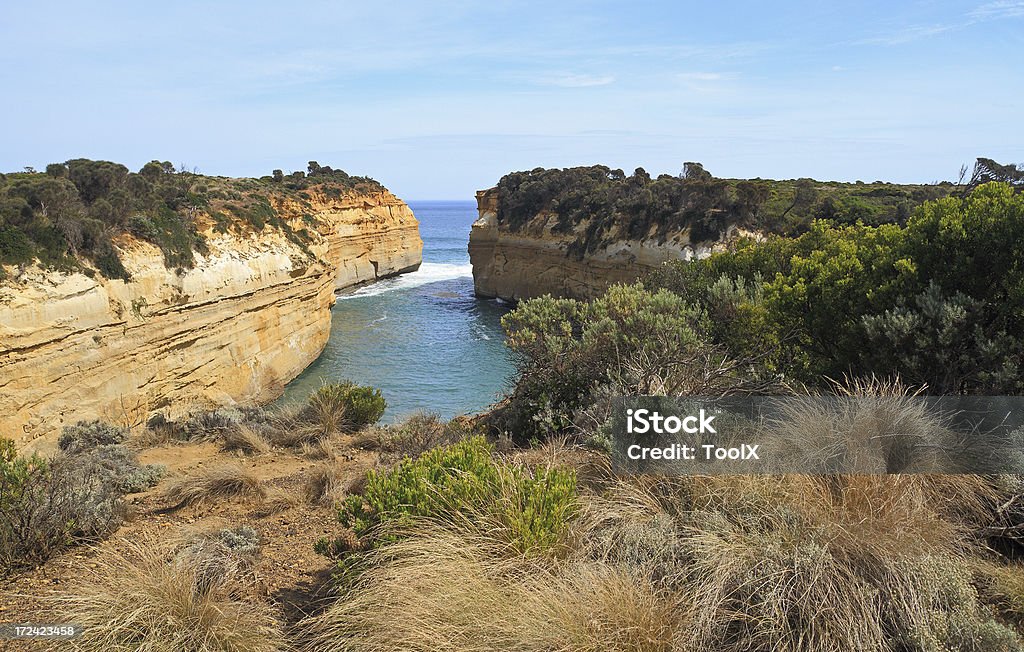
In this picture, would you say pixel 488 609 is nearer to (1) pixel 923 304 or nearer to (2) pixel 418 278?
(1) pixel 923 304

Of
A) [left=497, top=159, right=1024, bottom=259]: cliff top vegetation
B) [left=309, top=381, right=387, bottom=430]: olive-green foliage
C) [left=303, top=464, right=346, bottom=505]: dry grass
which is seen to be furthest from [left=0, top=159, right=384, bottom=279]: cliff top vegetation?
[left=497, top=159, right=1024, bottom=259]: cliff top vegetation

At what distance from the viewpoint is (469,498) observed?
4.22 m

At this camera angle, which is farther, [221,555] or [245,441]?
[245,441]

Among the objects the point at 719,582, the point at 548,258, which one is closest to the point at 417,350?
the point at 548,258

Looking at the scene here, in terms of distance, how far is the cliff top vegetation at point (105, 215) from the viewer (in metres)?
15.3

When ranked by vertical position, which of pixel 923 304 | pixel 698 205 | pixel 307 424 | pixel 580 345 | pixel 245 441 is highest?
pixel 698 205

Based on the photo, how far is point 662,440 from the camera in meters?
5.14

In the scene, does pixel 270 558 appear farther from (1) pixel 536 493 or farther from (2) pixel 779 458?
(2) pixel 779 458

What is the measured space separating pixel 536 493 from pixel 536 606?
2.85ft

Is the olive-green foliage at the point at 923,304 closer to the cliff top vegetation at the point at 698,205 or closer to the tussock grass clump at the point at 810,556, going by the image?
the tussock grass clump at the point at 810,556

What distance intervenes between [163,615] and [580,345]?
6179 mm

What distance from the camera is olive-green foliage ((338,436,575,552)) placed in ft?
12.8

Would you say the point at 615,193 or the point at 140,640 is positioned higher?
the point at 615,193

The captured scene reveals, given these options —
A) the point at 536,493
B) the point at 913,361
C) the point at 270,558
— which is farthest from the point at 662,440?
the point at 270,558
